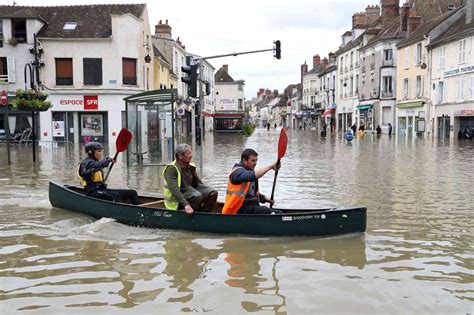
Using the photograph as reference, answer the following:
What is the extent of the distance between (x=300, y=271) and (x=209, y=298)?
139 cm

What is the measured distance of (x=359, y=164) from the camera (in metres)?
19.2

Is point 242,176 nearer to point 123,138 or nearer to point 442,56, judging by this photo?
point 123,138

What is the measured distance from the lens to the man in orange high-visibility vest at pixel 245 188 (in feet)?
24.7

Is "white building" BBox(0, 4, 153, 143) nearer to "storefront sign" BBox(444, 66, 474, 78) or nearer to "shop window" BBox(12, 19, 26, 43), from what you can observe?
"shop window" BBox(12, 19, 26, 43)

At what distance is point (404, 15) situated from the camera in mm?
49750

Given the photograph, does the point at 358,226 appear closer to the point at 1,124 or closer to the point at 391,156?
the point at 391,156

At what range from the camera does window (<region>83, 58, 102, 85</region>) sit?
114 ft

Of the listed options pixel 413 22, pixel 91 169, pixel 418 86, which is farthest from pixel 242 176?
pixel 413 22

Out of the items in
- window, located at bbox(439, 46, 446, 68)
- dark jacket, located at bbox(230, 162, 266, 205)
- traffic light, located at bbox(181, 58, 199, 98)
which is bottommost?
dark jacket, located at bbox(230, 162, 266, 205)

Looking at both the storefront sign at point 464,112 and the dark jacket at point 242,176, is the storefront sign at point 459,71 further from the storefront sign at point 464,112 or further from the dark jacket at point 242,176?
the dark jacket at point 242,176

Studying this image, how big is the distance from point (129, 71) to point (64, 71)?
4372 millimetres

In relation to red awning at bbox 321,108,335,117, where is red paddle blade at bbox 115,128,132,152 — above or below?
below

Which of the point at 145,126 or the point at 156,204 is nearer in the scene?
the point at 156,204

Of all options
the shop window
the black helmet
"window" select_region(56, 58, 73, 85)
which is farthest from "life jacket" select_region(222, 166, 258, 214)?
the shop window
